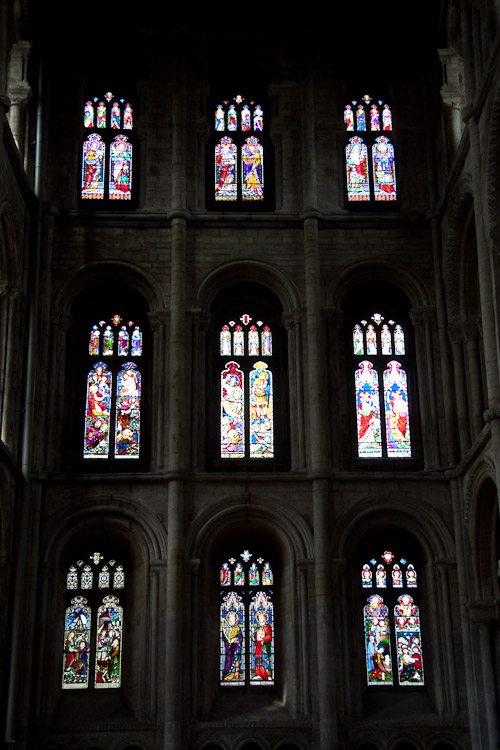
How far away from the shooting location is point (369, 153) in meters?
22.5

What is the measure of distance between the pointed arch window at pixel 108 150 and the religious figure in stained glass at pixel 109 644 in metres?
8.14

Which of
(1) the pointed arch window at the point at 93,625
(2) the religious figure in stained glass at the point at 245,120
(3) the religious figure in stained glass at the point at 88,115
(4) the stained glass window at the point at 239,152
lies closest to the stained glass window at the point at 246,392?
(4) the stained glass window at the point at 239,152

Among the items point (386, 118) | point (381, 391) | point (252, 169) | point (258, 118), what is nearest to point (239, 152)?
point (252, 169)

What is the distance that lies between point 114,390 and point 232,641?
526 cm

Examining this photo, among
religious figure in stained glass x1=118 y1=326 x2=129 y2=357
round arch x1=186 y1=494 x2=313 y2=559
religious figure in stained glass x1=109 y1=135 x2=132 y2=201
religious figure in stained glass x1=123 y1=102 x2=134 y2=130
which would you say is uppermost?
religious figure in stained glass x1=123 y1=102 x2=134 y2=130

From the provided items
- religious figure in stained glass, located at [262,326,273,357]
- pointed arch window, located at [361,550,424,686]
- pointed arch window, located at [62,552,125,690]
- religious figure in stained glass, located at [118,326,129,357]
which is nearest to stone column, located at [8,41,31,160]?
religious figure in stained glass, located at [118,326,129,357]

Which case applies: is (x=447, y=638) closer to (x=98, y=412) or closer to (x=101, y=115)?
(x=98, y=412)

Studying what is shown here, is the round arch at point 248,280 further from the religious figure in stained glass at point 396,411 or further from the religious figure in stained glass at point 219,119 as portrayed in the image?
the religious figure in stained glass at point 219,119

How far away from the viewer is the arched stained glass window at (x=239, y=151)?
72.8ft

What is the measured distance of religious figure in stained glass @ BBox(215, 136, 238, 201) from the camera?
2216 cm

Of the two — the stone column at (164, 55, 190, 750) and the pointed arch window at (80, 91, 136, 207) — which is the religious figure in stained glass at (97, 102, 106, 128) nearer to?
the pointed arch window at (80, 91, 136, 207)

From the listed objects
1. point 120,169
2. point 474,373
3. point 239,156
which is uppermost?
point 239,156

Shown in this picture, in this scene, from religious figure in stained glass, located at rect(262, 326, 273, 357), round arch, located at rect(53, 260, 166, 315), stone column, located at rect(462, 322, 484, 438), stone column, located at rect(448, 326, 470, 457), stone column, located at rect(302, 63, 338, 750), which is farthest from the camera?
religious figure in stained glass, located at rect(262, 326, 273, 357)

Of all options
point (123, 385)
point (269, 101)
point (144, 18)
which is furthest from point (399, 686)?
point (144, 18)
